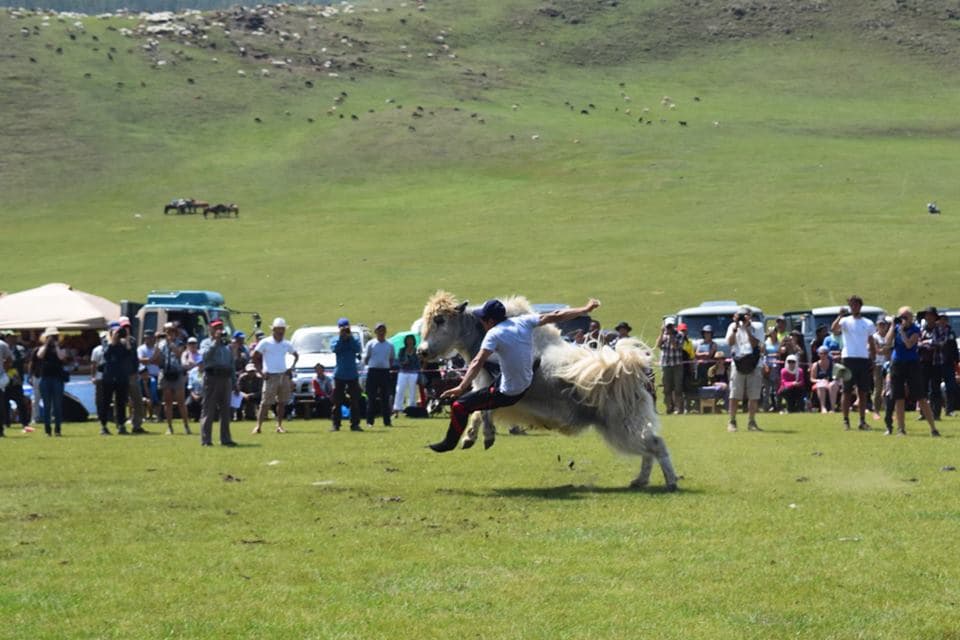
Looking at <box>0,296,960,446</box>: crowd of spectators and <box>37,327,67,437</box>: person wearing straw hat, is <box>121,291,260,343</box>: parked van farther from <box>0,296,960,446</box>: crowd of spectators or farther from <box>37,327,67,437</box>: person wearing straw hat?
<box>37,327,67,437</box>: person wearing straw hat

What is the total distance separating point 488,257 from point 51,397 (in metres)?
39.1

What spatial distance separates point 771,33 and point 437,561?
154m

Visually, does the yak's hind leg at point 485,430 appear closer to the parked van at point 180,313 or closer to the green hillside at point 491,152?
the parked van at point 180,313

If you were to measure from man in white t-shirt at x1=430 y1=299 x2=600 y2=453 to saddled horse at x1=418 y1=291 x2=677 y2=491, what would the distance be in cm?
25

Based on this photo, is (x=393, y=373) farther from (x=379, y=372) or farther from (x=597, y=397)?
(x=597, y=397)

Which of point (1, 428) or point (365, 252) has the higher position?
point (365, 252)

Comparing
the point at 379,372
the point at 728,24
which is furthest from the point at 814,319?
the point at 728,24

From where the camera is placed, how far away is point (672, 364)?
31.9 meters

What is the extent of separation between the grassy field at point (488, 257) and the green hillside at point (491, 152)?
1.33 feet

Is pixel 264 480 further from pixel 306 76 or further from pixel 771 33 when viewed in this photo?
pixel 771 33

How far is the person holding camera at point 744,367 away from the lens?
2559cm

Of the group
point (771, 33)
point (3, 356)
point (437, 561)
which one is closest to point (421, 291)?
point (3, 356)

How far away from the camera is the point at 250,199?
9025 centimetres

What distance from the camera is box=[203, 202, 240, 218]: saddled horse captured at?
273 ft
